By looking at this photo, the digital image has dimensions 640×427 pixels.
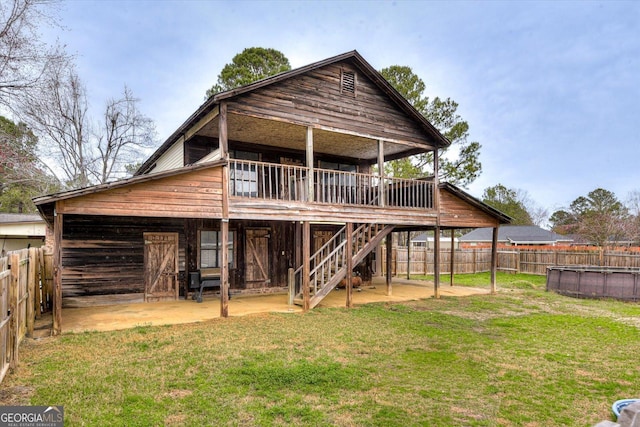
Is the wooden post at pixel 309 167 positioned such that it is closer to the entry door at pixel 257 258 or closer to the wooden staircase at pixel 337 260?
the wooden staircase at pixel 337 260

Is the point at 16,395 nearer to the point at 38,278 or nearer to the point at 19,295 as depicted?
the point at 19,295

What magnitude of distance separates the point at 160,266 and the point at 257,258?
10.4 ft

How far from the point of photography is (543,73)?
38531mm

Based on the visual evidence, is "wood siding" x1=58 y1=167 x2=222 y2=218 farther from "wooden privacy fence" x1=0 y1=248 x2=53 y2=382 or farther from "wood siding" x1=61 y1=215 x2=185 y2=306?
"wood siding" x1=61 y1=215 x2=185 y2=306

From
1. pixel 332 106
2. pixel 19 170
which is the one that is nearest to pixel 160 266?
pixel 19 170

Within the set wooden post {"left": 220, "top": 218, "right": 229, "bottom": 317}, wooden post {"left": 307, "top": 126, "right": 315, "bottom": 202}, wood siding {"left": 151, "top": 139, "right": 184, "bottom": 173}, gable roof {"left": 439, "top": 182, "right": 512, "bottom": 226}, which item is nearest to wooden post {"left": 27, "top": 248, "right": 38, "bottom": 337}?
wooden post {"left": 220, "top": 218, "right": 229, "bottom": 317}

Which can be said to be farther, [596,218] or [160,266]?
[596,218]

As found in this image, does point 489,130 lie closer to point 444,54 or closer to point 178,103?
point 444,54

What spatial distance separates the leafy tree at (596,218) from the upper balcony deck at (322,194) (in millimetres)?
26285

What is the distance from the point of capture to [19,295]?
639 centimetres

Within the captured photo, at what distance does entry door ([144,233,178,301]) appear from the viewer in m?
11.7

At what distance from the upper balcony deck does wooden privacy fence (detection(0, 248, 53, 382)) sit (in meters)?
4.37

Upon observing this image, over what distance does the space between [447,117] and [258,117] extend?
63.7ft

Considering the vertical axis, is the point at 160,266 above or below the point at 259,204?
below
